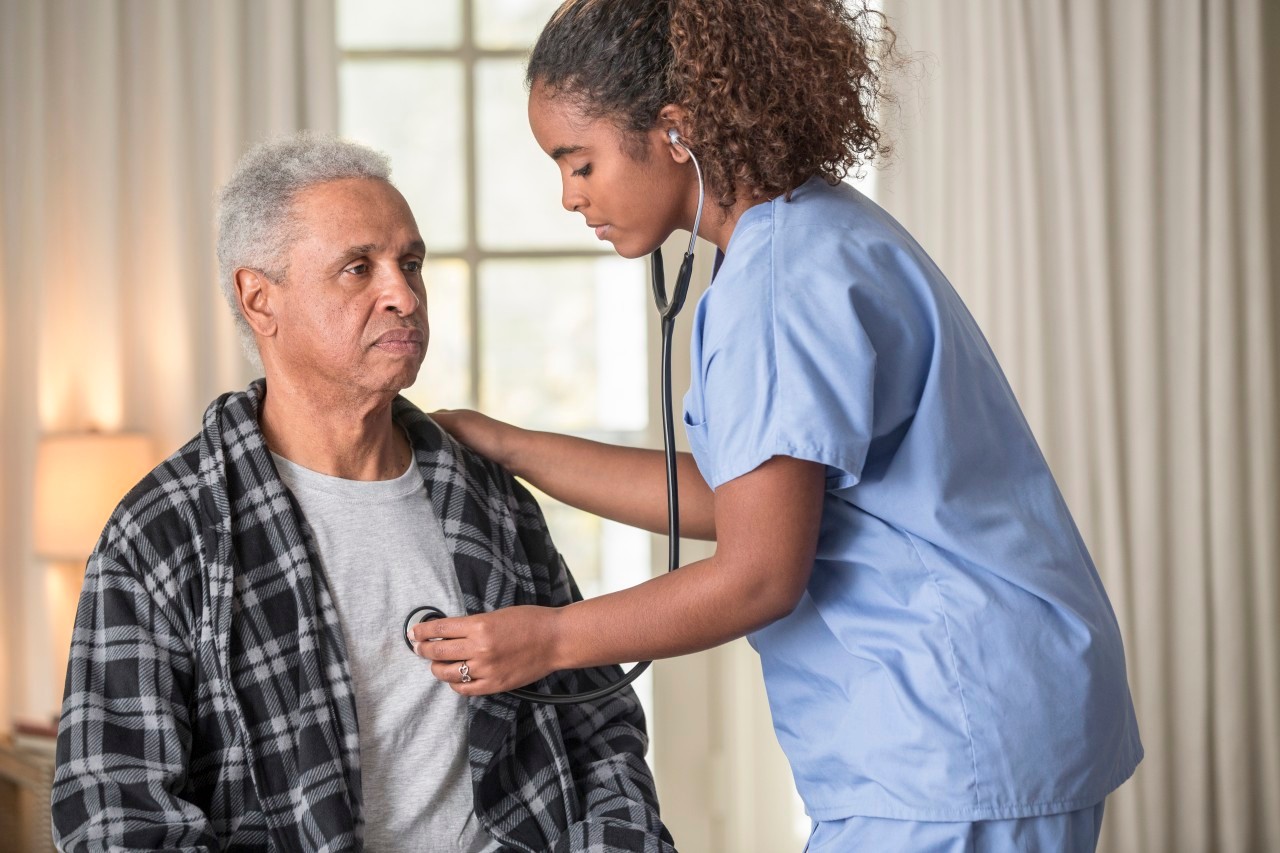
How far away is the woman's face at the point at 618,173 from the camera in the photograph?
1187 millimetres

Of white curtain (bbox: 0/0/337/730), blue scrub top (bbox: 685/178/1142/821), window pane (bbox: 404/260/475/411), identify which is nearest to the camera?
blue scrub top (bbox: 685/178/1142/821)

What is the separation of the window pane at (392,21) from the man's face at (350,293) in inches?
76.1

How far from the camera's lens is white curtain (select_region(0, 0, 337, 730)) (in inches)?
121

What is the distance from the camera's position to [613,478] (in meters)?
1.61

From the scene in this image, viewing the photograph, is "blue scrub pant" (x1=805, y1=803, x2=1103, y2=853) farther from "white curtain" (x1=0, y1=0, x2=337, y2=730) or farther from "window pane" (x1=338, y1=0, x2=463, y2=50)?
"window pane" (x1=338, y1=0, x2=463, y2=50)

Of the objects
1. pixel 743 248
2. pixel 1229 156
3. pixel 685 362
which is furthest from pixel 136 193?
pixel 1229 156

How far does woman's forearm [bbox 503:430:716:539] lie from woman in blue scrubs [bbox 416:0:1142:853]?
35 cm

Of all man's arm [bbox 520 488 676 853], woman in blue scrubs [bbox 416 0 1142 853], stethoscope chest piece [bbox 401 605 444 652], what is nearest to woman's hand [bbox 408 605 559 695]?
woman in blue scrubs [bbox 416 0 1142 853]

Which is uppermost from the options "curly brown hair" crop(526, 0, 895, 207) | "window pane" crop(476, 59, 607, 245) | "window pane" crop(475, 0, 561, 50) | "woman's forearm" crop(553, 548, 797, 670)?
"window pane" crop(475, 0, 561, 50)

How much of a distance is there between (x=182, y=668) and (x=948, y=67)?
256 centimetres

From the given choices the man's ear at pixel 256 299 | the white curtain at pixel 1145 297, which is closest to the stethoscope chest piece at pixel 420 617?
the man's ear at pixel 256 299

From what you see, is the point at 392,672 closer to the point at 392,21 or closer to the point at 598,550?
the point at 598,550

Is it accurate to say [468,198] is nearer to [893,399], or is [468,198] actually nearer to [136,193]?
[136,193]

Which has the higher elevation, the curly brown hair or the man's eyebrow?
the curly brown hair
